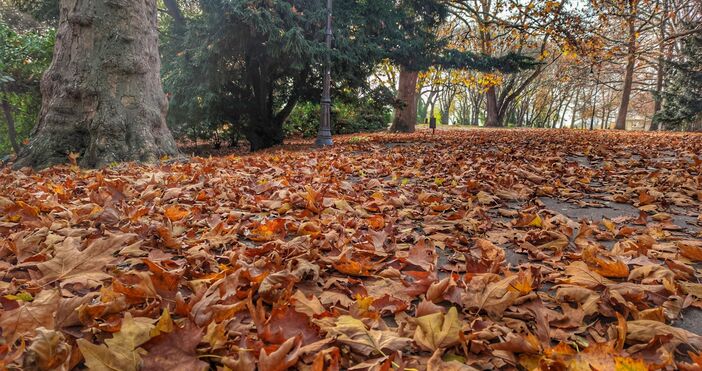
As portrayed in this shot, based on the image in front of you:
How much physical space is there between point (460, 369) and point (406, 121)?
1307 cm

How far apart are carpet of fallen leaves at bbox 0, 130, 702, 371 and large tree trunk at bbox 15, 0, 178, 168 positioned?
196 centimetres

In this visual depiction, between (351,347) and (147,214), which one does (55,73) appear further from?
(351,347)

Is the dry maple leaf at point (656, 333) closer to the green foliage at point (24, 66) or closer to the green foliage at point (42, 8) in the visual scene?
the green foliage at point (24, 66)

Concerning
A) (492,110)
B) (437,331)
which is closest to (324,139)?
(437,331)

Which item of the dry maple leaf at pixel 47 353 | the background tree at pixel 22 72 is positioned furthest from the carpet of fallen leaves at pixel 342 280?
the background tree at pixel 22 72

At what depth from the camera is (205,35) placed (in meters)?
8.48

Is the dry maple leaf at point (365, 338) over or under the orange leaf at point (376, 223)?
under

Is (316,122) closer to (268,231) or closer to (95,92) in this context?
(95,92)

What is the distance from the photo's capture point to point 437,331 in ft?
3.78

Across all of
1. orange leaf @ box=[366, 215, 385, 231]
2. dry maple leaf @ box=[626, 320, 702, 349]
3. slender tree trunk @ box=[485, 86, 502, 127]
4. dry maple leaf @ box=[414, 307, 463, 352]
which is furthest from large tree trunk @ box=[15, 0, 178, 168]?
slender tree trunk @ box=[485, 86, 502, 127]

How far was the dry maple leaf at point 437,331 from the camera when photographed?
3.66ft

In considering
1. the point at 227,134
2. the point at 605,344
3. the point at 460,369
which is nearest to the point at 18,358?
the point at 460,369

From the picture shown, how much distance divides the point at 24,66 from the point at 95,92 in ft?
22.7

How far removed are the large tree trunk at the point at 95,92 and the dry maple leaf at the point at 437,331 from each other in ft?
15.4
